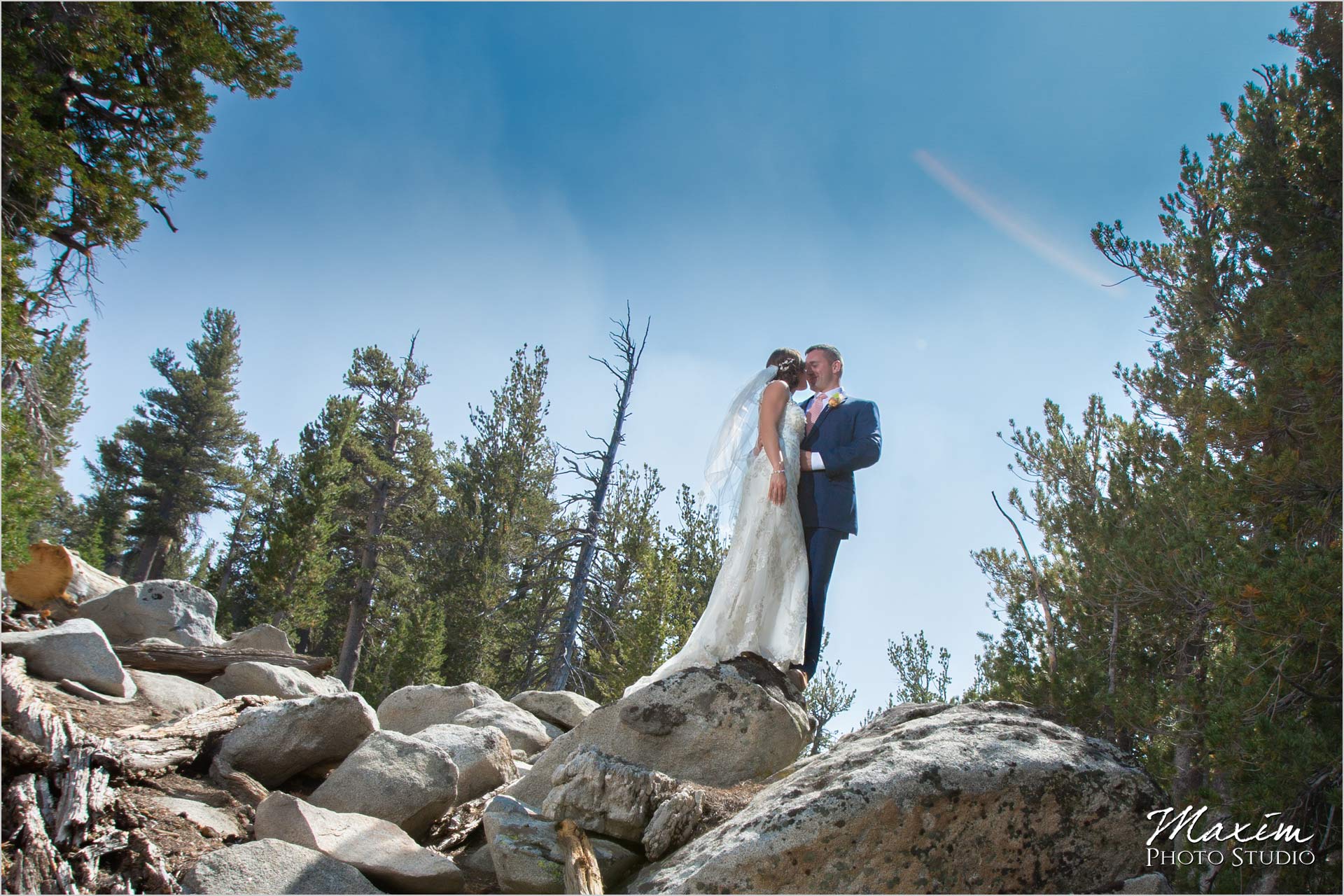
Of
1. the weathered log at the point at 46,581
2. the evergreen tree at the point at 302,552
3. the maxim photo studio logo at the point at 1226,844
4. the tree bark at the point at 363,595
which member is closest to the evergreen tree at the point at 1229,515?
the maxim photo studio logo at the point at 1226,844

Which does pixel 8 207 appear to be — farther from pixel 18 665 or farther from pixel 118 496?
pixel 118 496

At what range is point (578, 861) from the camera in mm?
3635

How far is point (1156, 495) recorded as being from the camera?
377 inches

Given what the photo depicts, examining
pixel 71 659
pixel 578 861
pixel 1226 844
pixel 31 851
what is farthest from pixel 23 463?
pixel 1226 844

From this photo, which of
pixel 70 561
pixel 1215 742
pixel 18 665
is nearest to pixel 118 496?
pixel 70 561

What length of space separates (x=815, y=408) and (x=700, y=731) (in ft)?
9.08

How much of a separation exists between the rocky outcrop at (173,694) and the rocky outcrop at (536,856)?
435cm

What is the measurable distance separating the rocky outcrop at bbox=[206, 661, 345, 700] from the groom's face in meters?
5.30

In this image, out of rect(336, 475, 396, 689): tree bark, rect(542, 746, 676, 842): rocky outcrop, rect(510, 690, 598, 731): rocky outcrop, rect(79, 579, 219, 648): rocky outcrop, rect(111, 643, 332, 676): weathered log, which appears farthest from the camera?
rect(336, 475, 396, 689): tree bark

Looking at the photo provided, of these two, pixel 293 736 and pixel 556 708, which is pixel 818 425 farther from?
pixel 556 708

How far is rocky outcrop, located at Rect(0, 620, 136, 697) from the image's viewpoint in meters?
6.85

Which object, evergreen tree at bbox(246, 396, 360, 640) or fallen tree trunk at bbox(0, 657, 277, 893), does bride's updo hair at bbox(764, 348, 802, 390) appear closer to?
fallen tree trunk at bbox(0, 657, 277, 893)

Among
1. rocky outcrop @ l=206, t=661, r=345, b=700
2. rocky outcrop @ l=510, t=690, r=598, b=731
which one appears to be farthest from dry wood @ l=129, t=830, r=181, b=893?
rocky outcrop @ l=510, t=690, r=598, b=731

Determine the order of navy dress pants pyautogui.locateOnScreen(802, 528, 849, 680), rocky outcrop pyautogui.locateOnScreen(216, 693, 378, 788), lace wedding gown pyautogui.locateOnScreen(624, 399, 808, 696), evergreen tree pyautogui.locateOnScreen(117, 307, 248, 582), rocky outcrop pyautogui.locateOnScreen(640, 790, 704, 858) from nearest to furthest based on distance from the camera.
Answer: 1. rocky outcrop pyautogui.locateOnScreen(640, 790, 704, 858)
2. rocky outcrop pyautogui.locateOnScreen(216, 693, 378, 788)
3. lace wedding gown pyautogui.locateOnScreen(624, 399, 808, 696)
4. navy dress pants pyautogui.locateOnScreen(802, 528, 849, 680)
5. evergreen tree pyautogui.locateOnScreen(117, 307, 248, 582)
